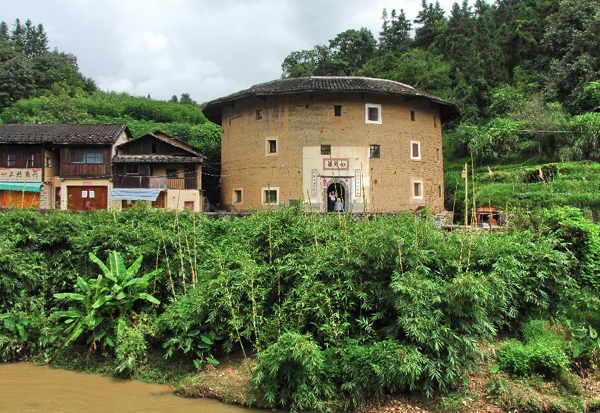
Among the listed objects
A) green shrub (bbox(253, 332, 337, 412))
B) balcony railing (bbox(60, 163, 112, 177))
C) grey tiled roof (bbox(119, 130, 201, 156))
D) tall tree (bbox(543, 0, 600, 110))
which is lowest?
green shrub (bbox(253, 332, 337, 412))

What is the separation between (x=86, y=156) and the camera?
2539cm

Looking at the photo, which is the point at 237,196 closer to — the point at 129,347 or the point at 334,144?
the point at 334,144

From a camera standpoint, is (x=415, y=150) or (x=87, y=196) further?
(x=87, y=196)

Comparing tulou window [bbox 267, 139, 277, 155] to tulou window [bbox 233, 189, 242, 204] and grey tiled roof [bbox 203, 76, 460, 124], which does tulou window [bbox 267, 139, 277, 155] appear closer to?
grey tiled roof [bbox 203, 76, 460, 124]

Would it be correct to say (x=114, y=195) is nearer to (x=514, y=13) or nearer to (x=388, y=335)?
(x=388, y=335)

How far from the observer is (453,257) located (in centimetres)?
846

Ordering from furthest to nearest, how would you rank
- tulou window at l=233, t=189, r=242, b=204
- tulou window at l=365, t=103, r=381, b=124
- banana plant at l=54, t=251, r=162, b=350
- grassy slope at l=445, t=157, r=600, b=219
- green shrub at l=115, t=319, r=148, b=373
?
tulou window at l=233, t=189, r=242, b=204, tulou window at l=365, t=103, r=381, b=124, grassy slope at l=445, t=157, r=600, b=219, banana plant at l=54, t=251, r=162, b=350, green shrub at l=115, t=319, r=148, b=373

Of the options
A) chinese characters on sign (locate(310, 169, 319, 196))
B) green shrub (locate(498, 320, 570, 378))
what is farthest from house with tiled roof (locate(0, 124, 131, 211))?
green shrub (locate(498, 320, 570, 378))

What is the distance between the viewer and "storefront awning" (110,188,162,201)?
24.7 meters

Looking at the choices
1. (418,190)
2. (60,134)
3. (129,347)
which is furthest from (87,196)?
(129,347)

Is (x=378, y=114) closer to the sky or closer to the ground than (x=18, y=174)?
closer to the sky

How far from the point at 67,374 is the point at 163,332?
82.9 inches

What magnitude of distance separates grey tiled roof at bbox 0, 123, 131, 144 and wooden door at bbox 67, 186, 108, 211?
2.66 meters

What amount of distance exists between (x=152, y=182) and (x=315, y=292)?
62.8ft
